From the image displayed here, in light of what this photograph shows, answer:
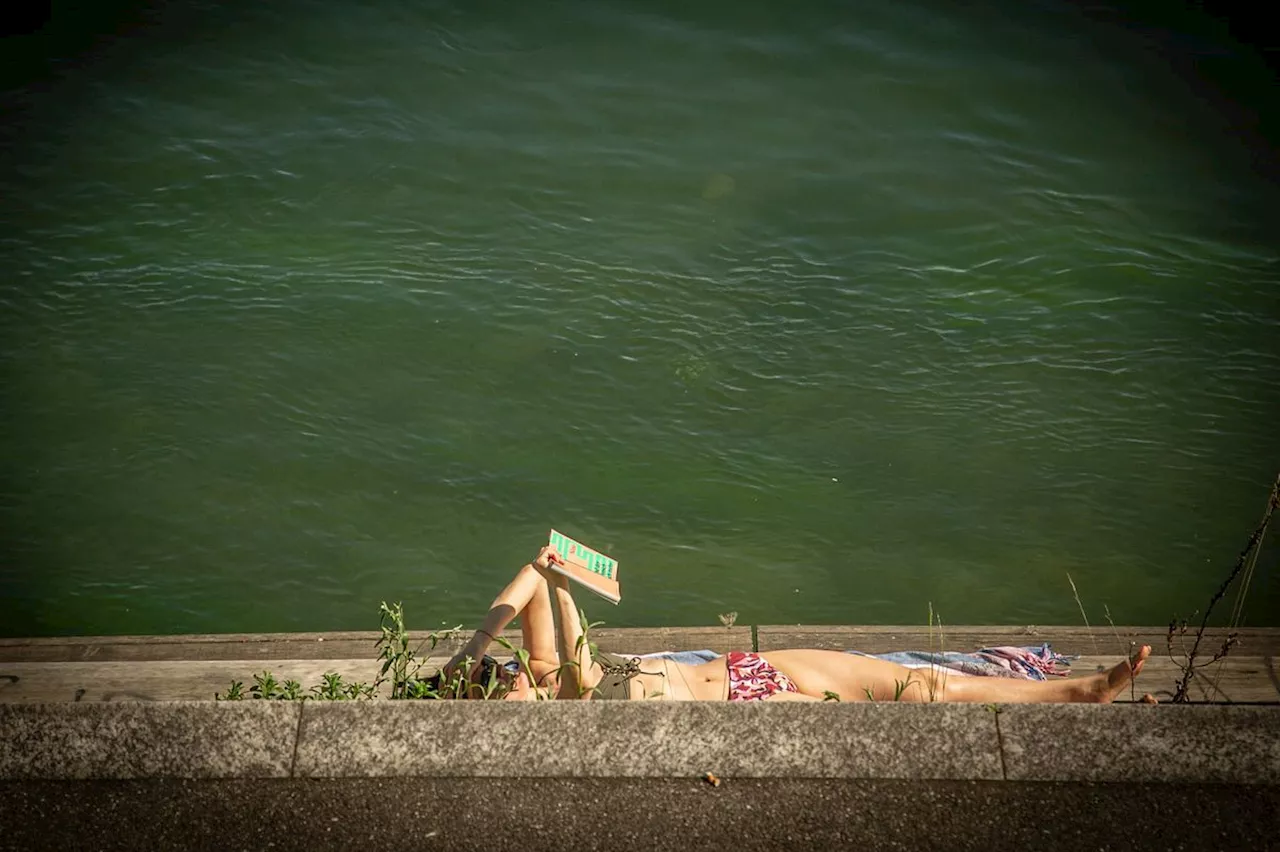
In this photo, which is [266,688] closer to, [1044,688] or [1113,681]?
[1044,688]

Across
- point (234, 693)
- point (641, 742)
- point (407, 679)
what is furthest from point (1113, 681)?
point (234, 693)

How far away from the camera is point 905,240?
11.6 meters

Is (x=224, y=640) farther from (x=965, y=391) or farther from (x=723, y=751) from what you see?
(x=965, y=391)

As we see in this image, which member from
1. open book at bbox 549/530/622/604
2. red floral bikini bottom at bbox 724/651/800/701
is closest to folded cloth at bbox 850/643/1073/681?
red floral bikini bottom at bbox 724/651/800/701

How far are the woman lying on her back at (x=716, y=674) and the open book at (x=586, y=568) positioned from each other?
0.09 meters

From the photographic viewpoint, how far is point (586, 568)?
476 centimetres

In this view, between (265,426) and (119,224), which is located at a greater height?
(119,224)

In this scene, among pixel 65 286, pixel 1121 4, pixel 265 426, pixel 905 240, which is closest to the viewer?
pixel 265 426

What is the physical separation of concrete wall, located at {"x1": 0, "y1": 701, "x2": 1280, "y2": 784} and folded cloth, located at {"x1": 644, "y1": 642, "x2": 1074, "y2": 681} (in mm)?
1305

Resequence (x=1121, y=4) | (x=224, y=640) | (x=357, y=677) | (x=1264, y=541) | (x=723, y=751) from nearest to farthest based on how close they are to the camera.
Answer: (x=723, y=751), (x=357, y=677), (x=224, y=640), (x=1264, y=541), (x=1121, y=4)

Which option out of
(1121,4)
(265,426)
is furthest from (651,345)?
(1121,4)

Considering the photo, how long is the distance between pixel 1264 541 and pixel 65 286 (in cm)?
935

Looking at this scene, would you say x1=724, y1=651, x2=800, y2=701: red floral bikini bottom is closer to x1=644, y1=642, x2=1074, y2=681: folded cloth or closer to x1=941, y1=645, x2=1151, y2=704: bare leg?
x1=644, y1=642, x2=1074, y2=681: folded cloth

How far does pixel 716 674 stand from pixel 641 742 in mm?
1253
